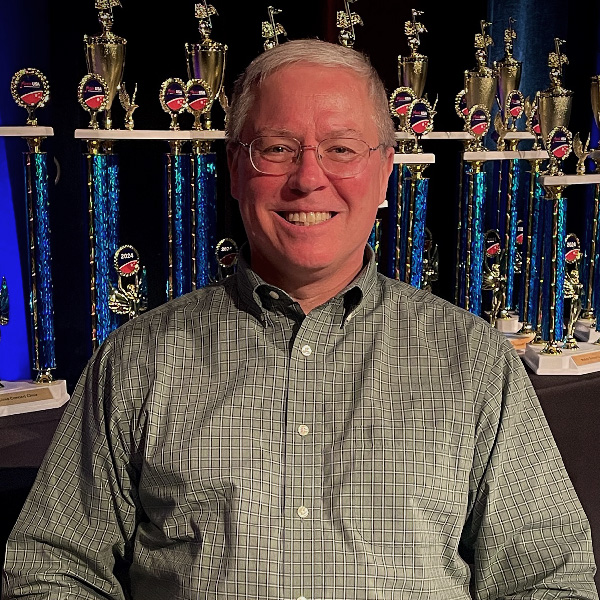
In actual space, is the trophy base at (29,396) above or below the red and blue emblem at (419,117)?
below

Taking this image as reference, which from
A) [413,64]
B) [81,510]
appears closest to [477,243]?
[413,64]

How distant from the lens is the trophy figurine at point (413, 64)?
2709 mm

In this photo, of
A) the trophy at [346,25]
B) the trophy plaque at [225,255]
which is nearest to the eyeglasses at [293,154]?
the trophy plaque at [225,255]

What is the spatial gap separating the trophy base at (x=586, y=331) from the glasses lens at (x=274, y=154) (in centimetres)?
169

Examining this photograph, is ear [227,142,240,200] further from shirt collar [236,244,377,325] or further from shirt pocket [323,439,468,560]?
shirt pocket [323,439,468,560]

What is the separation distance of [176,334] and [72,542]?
1.09ft

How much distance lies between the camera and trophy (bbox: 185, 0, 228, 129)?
239 cm

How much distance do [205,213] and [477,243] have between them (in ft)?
2.69

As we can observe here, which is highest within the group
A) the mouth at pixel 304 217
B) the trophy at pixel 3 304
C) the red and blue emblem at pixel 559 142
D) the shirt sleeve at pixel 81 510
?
the red and blue emblem at pixel 559 142

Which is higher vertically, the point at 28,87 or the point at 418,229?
the point at 28,87

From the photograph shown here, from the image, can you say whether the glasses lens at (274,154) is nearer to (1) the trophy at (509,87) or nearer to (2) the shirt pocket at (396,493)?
(2) the shirt pocket at (396,493)

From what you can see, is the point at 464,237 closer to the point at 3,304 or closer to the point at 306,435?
the point at 3,304

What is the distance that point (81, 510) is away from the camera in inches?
55.6

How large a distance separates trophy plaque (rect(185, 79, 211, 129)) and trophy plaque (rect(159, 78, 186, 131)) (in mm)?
14
